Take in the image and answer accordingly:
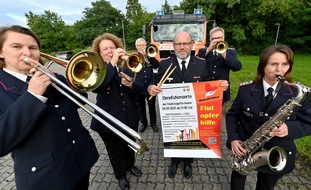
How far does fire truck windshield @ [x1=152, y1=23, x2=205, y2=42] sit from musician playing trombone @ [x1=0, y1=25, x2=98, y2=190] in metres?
7.84

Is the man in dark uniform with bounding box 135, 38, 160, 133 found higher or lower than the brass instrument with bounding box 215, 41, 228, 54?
lower

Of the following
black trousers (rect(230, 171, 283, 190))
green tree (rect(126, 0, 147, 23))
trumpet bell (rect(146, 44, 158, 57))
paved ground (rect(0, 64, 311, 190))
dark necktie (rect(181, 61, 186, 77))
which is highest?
green tree (rect(126, 0, 147, 23))

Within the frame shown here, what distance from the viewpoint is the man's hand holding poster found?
9.77 feet

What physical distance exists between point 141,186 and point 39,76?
2627mm

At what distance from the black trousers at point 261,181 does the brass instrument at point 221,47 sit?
2195 millimetres

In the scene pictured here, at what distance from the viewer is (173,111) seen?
3.11 m

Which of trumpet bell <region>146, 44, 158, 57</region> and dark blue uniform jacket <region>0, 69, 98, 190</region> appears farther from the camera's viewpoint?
trumpet bell <region>146, 44, 158, 57</region>

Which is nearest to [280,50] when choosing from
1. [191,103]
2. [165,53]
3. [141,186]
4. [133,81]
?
[191,103]

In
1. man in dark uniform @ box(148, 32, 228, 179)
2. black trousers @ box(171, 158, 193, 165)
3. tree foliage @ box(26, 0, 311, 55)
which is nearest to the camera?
man in dark uniform @ box(148, 32, 228, 179)

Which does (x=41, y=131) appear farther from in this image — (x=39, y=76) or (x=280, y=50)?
(x=280, y=50)

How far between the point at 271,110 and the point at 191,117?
1201 mm

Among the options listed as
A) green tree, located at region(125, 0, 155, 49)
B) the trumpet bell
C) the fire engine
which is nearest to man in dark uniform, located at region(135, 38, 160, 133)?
the trumpet bell

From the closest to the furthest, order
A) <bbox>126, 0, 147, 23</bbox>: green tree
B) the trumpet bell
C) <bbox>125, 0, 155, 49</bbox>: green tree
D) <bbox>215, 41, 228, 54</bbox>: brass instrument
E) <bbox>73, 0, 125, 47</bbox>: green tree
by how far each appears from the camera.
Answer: <bbox>215, 41, 228, 54</bbox>: brass instrument < the trumpet bell < <bbox>125, 0, 155, 49</bbox>: green tree < <bbox>73, 0, 125, 47</bbox>: green tree < <bbox>126, 0, 147, 23</bbox>: green tree

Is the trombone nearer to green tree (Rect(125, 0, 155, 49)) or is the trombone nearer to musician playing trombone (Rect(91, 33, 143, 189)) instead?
musician playing trombone (Rect(91, 33, 143, 189))
